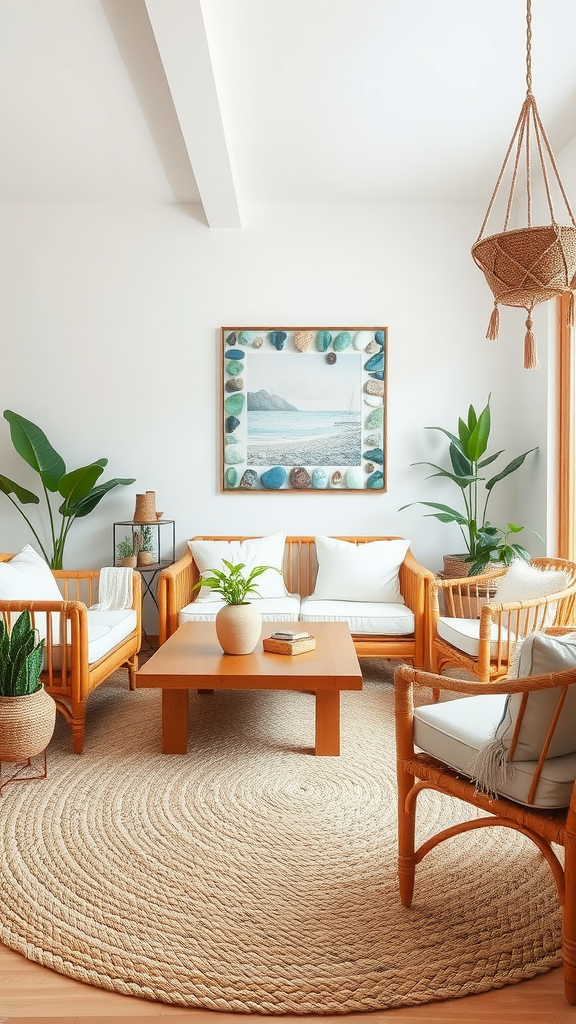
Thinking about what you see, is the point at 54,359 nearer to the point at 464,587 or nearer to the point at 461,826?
the point at 464,587

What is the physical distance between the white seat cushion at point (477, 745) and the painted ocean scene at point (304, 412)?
110 inches

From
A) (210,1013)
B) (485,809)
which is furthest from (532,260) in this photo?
(210,1013)

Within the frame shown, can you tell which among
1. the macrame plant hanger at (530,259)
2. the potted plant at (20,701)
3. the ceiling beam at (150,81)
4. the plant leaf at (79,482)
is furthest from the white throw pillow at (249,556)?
the macrame plant hanger at (530,259)

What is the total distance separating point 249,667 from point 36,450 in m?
2.36

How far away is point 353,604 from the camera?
13.6 ft

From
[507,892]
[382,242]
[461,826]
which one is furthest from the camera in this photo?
[382,242]

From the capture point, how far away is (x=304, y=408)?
188 inches

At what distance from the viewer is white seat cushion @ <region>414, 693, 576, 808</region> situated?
1.62 m

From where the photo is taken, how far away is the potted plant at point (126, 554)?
14.7ft

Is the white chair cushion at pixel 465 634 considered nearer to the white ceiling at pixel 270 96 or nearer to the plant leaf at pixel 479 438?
the plant leaf at pixel 479 438

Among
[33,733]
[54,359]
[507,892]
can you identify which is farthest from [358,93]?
[507,892]

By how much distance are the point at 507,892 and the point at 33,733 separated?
1.62 metres

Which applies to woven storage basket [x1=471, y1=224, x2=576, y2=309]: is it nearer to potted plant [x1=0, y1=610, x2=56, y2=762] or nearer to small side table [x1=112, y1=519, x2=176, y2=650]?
potted plant [x1=0, y1=610, x2=56, y2=762]

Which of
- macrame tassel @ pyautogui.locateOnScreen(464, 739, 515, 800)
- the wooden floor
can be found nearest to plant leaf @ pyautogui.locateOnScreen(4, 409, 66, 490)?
the wooden floor
